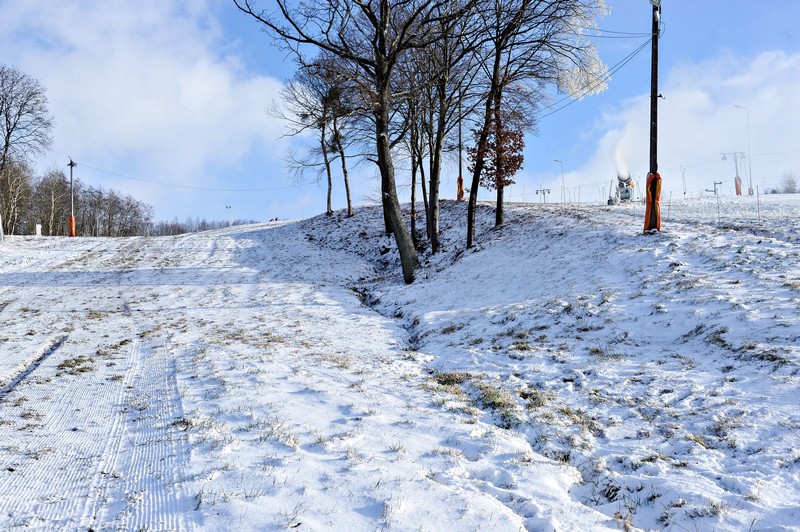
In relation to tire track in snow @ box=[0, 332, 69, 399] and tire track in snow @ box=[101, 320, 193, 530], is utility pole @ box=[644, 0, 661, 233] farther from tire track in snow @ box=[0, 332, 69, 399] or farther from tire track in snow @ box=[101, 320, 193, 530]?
tire track in snow @ box=[0, 332, 69, 399]

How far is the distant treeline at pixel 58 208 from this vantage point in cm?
4275

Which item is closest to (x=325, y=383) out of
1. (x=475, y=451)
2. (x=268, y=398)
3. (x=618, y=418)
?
(x=268, y=398)

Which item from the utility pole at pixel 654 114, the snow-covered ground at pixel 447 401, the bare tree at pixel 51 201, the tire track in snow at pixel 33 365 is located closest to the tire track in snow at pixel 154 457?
the snow-covered ground at pixel 447 401

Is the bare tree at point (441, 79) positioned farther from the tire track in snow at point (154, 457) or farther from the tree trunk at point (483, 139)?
the tire track in snow at point (154, 457)

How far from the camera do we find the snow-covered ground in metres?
3.23

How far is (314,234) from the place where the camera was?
92.9 feet

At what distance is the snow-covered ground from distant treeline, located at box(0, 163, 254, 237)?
112 ft

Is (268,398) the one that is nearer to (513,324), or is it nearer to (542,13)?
(513,324)

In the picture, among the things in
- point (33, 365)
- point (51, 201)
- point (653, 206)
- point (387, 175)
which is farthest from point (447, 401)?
point (51, 201)

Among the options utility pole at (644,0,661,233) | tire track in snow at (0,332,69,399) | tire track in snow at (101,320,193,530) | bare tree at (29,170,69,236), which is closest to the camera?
tire track in snow at (101,320,193,530)

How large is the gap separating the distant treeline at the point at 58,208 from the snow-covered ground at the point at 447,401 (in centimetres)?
3425

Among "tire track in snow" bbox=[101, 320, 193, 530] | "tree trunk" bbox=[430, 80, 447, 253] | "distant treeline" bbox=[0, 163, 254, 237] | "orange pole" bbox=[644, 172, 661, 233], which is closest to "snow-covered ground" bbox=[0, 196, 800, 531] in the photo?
"tire track in snow" bbox=[101, 320, 193, 530]

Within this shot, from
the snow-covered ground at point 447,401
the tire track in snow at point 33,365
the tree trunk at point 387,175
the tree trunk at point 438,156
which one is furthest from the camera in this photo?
the tree trunk at point 438,156

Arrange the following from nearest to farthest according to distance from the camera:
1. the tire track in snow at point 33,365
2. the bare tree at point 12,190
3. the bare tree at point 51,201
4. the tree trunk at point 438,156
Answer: the tire track in snow at point 33,365 → the tree trunk at point 438,156 → the bare tree at point 12,190 → the bare tree at point 51,201
